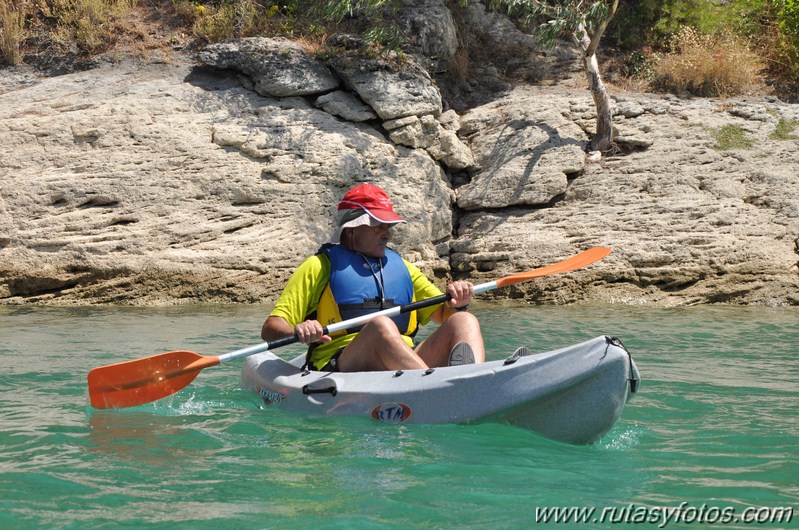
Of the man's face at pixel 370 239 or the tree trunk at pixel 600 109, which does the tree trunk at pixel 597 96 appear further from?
the man's face at pixel 370 239

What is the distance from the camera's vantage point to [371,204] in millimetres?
4250

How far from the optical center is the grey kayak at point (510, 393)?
3355 mm

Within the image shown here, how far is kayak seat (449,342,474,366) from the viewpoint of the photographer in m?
3.85

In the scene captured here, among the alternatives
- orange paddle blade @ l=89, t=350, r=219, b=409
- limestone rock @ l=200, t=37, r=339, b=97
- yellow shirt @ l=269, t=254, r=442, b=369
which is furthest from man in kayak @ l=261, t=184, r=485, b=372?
limestone rock @ l=200, t=37, r=339, b=97

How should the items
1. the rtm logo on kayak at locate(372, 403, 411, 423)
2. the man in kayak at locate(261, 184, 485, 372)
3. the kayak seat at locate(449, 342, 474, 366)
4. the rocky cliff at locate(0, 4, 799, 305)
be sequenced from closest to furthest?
the rtm logo on kayak at locate(372, 403, 411, 423)
the kayak seat at locate(449, 342, 474, 366)
the man in kayak at locate(261, 184, 485, 372)
the rocky cliff at locate(0, 4, 799, 305)

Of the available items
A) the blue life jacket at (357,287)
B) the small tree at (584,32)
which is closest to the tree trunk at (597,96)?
the small tree at (584,32)

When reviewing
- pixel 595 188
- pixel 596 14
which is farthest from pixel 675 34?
pixel 595 188

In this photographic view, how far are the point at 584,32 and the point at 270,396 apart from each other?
23.8 feet

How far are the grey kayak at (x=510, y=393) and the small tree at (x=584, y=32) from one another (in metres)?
6.49

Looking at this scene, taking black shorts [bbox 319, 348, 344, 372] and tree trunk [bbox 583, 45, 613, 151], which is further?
tree trunk [bbox 583, 45, 613, 151]

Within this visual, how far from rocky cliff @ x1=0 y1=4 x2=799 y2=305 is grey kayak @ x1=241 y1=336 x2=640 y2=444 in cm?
492

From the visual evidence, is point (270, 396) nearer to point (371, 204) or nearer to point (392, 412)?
point (392, 412)

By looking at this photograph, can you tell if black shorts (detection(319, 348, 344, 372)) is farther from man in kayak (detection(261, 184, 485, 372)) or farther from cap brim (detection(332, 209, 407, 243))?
cap brim (detection(332, 209, 407, 243))

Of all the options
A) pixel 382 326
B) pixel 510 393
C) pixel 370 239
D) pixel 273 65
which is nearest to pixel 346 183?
pixel 273 65
